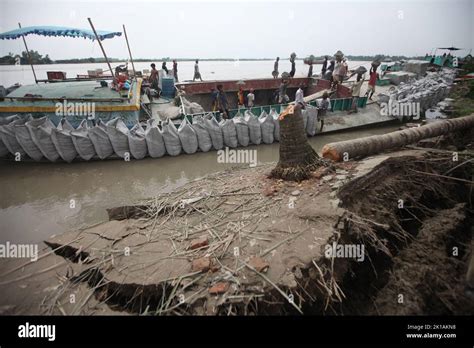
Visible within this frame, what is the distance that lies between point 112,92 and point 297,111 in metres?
8.55

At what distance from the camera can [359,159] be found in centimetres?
452

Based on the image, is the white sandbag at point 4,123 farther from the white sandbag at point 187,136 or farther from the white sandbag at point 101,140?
the white sandbag at point 187,136

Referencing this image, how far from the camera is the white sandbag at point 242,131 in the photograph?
325 inches

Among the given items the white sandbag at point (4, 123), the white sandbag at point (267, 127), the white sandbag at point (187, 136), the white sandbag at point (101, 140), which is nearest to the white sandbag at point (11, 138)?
the white sandbag at point (4, 123)

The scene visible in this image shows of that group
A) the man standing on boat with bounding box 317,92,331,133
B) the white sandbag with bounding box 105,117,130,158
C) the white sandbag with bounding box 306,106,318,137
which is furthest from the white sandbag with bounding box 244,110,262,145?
the white sandbag with bounding box 105,117,130,158

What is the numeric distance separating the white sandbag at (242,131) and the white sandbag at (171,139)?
2067 mm

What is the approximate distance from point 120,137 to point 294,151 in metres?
5.67

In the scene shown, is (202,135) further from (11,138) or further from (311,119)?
(11,138)

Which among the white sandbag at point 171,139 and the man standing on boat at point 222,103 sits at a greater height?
the man standing on boat at point 222,103

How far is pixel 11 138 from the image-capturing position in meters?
7.02

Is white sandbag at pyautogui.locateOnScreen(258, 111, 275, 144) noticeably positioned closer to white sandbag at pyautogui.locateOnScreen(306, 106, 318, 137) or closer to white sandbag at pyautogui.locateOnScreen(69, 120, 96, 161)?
white sandbag at pyautogui.locateOnScreen(306, 106, 318, 137)

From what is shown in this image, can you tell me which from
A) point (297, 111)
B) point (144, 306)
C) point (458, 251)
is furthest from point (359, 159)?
point (144, 306)

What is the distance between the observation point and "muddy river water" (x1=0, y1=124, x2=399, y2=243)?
4.82m

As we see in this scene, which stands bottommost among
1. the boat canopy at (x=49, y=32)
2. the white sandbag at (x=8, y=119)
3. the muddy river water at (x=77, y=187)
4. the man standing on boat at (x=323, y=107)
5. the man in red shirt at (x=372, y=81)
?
the muddy river water at (x=77, y=187)
